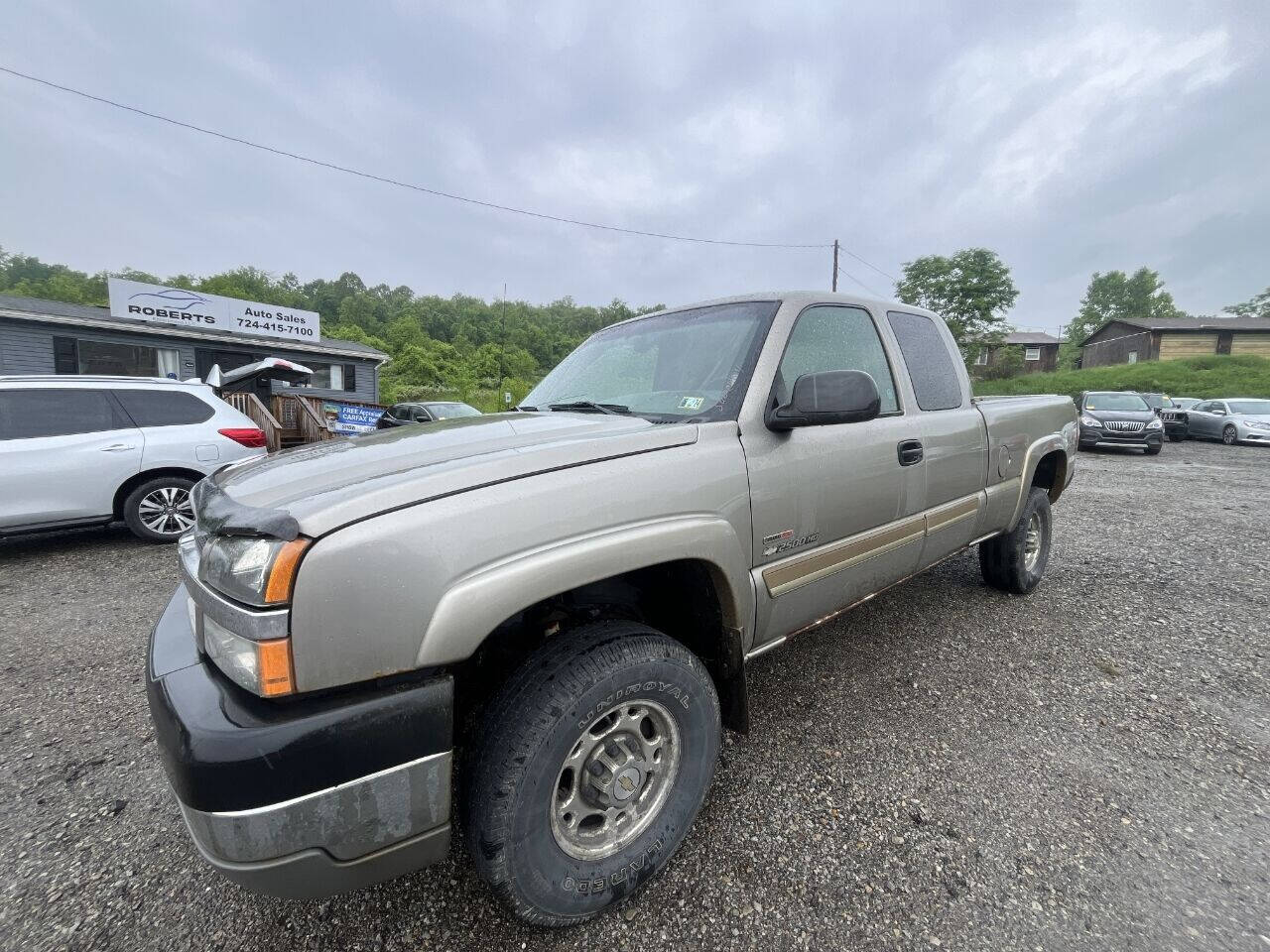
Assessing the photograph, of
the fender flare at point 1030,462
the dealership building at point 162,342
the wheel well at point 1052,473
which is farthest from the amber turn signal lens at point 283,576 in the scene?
the dealership building at point 162,342

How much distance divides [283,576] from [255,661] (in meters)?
0.19

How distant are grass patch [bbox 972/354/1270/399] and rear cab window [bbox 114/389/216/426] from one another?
28381 mm

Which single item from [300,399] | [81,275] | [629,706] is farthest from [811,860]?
[81,275]

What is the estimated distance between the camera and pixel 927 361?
2932 mm

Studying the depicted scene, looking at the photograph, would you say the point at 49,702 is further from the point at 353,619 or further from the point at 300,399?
the point at 300,399

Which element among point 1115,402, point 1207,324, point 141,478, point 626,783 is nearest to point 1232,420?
point 1115,402

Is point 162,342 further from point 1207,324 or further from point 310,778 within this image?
point 1207,324

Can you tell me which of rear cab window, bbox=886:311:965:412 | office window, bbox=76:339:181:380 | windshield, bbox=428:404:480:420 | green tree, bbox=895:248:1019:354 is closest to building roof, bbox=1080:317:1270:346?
green tree, bbox=895:248:1019:354

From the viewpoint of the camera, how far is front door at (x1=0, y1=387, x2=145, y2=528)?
4.67m

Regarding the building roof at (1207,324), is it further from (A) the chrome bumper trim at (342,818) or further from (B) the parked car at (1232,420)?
(A) the chrome bumper trim at (342,818)

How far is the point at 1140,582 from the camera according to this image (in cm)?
430

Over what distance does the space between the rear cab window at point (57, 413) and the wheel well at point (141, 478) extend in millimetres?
473

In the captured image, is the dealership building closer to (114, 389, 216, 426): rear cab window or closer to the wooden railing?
the wooden railing

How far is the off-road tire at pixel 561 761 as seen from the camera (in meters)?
1.36
